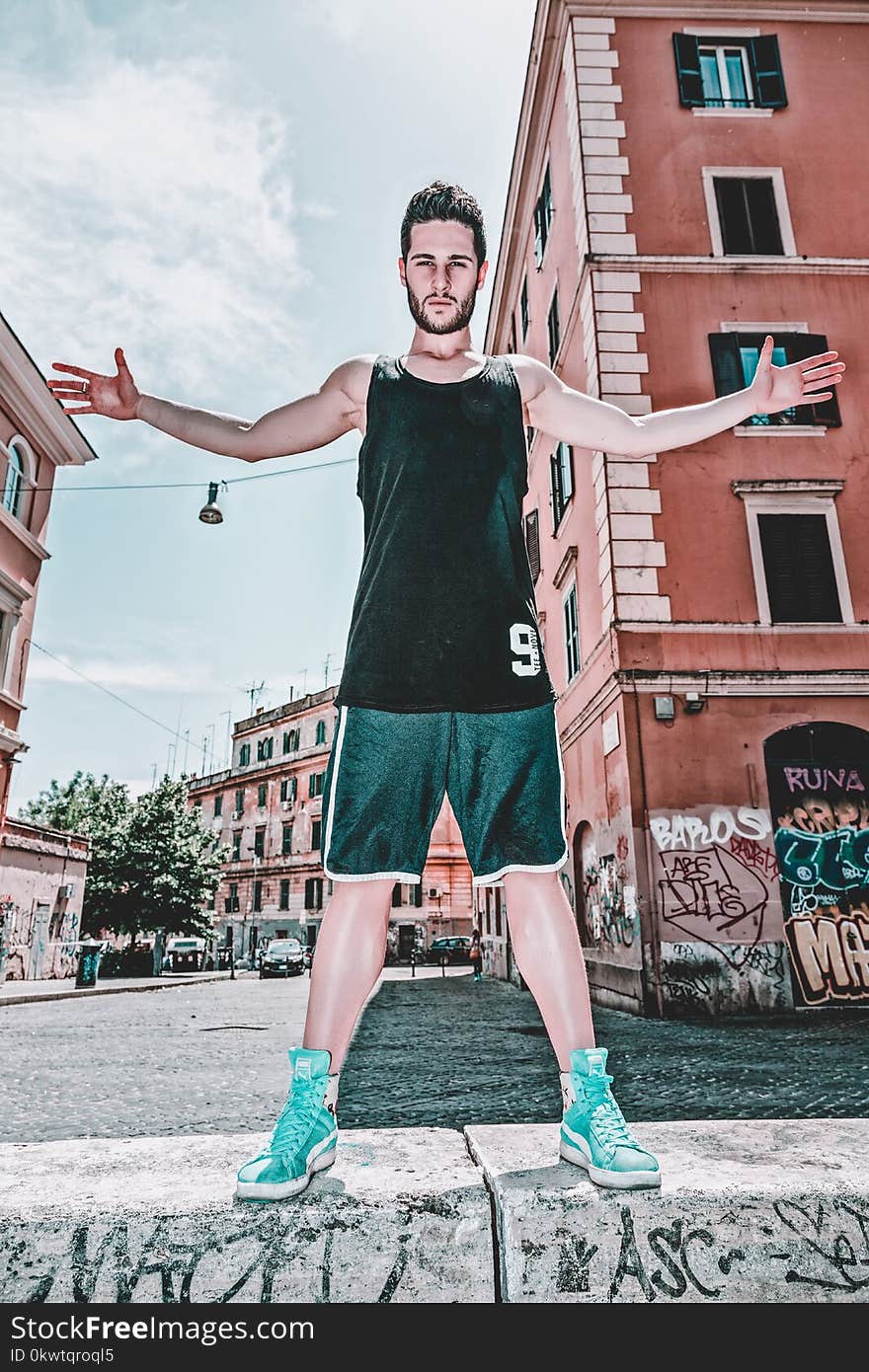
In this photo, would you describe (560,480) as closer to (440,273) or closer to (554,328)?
(554,328)

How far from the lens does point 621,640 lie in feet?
36.3

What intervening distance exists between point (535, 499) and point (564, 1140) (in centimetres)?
1715

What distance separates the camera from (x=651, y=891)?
412 inches

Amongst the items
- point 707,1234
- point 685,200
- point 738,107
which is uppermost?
point 738,107

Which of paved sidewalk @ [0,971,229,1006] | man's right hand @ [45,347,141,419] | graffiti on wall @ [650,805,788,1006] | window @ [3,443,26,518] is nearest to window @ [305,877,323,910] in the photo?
paved sidewalk @ [0,971,229,1006]

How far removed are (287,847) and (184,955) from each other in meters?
9.26

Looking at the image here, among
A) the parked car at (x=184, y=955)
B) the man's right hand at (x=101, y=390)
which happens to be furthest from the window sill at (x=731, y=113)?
the parked car at (x=184, y=955)

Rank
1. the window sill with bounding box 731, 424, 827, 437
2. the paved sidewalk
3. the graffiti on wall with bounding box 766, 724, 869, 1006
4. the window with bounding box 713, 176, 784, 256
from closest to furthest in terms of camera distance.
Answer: the graffiti on wall with bounding box 766, 724, 869, 1006
the window sill with bounding box 731, 424, 827, 437
the window with bounding box 713, 176, 784, 256
the paved sidewalk

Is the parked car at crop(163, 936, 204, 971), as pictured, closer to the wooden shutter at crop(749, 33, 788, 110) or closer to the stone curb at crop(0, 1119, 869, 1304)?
the wooden shutter at crop(749, 33, 788, 110)

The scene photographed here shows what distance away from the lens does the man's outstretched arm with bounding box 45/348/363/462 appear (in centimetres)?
228

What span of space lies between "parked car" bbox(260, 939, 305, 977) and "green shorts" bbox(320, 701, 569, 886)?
103 ft
